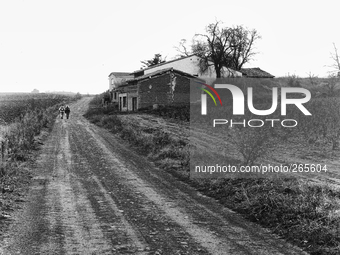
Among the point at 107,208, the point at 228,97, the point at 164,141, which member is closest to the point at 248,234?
the point at 107,208

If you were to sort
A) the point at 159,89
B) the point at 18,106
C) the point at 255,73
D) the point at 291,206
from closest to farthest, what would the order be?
the point at 291,206 → the point at 159,89 → the point at 18,106 → the point at 255,73

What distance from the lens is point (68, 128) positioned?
110ft

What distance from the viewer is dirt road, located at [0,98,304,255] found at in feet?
25.7

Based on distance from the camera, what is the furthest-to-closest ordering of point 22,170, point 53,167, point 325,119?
point 325,119, point 53,167, point 22,170

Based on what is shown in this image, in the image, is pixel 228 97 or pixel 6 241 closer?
pixel 6 241

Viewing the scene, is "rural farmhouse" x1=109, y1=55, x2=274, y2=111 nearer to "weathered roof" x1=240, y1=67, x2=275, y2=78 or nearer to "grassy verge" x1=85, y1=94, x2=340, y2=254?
"weathered roof" x1=240, y1=67, x2=275, y2=78

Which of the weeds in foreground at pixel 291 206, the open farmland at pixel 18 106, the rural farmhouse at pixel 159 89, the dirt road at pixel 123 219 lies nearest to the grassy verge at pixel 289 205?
the weeds in foreground at pixel 291 206

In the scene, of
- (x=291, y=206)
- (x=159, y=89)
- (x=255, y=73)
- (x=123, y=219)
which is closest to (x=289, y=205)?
(x=291, y=206)

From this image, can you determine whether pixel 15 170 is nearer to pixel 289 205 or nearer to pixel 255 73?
pixel 289 205

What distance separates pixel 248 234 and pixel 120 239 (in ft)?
9.20

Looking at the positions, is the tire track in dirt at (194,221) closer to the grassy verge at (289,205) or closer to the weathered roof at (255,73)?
the grassy verge at (289,205)

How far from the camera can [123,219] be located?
9.76m

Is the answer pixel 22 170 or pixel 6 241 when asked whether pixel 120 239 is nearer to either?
pixel 6 241

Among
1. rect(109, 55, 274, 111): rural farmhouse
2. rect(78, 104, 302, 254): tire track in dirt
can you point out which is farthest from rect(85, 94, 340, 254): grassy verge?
rect(109, 55, 274, 111): rural farmhouse
